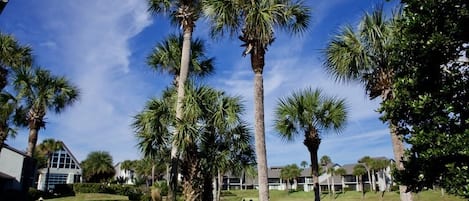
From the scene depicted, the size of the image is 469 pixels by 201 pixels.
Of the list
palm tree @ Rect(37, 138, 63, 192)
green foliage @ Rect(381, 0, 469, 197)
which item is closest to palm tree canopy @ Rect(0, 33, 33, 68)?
green foliage @ Rect(381, 0, 469, 197)

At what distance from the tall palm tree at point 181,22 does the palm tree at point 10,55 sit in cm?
776

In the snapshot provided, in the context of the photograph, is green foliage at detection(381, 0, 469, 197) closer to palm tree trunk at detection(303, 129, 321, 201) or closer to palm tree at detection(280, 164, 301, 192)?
palm tree trunk at detection(303, 129, 321, 201)

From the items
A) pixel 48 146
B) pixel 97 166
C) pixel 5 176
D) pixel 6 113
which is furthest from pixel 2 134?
pixel 97 166

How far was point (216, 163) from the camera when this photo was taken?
12.0m

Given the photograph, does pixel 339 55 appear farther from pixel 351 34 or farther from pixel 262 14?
pixel 262 14

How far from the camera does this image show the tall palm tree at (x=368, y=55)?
11.0m

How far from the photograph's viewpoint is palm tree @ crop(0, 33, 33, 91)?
16531 mm

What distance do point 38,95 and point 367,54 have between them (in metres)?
17.2

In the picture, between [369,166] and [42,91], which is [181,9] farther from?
[369,166]

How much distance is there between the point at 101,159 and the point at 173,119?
4370cm

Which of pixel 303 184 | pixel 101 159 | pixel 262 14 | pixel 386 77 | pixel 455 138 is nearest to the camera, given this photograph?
pixel 455 138

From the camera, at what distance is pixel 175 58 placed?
16078 mm

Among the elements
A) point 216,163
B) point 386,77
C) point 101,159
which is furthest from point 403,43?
point 101,159

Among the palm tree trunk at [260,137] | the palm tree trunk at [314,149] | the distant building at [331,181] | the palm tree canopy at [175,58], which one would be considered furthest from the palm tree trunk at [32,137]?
the distant building at [331,181]
